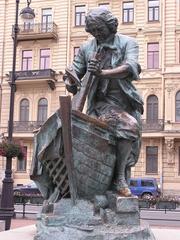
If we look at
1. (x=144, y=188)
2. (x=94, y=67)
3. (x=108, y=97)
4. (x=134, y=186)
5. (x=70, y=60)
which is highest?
(x=70, y=60)

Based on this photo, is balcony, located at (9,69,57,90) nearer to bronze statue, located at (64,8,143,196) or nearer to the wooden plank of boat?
bronze statue, located at (64,8,143,196)

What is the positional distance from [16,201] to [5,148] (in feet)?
22.7

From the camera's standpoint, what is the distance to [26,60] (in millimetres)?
35906

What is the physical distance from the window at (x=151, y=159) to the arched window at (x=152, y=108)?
192 cm

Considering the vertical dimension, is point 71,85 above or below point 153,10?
below

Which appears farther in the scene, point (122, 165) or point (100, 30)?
point (100, 30)

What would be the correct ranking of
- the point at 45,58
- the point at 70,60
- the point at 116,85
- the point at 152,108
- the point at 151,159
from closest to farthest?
the point at 116,85
the point at 151,159
the point at 152,108
the point at 70,60
the point at 45,58

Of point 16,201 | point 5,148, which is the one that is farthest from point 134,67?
point 16,201

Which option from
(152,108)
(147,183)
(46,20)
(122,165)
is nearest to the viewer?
(122,165)

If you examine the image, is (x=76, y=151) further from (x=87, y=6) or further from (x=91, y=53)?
(x=87, y=6)

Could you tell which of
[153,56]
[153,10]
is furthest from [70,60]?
[153,10]

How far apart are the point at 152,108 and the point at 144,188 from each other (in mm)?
6584

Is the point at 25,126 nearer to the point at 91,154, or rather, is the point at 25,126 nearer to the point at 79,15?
the point at 79,15

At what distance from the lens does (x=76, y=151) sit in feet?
13.8
